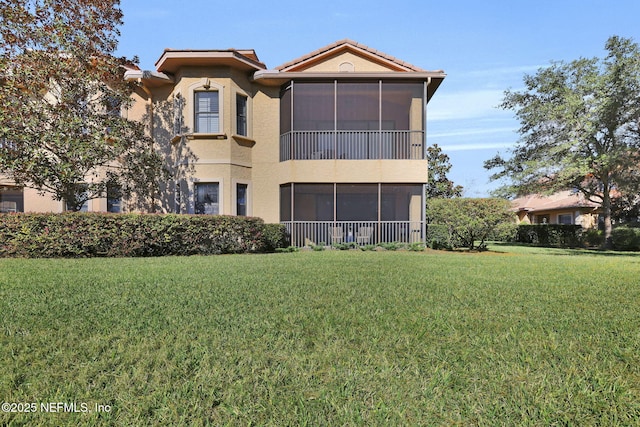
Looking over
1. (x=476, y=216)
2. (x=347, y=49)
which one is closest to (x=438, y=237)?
(x=476, y=216)

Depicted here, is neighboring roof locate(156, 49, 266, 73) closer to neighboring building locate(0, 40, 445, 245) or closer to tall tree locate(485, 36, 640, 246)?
neighboring building locate(0, 40, 445, 245)

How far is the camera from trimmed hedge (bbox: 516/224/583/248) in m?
21.7

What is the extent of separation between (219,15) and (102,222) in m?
6.24

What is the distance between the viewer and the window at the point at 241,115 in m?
13.8

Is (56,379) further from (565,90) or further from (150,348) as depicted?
(565,90)

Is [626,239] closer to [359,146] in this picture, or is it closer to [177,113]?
[359,146]

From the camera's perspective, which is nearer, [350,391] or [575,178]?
[350,391]

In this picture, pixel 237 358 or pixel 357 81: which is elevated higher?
pixel 357 81

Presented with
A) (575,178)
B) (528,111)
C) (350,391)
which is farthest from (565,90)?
(350,391)

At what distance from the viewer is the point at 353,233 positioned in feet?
48.4

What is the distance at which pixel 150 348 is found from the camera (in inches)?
113

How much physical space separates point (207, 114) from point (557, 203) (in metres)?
30.3

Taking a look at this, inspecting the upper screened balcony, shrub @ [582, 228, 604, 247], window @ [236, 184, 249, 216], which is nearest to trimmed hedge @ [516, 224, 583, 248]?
shrub @ [582, 228, 604, 247]

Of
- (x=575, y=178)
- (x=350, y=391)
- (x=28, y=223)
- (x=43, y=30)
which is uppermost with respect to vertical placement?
(x=43, y=30)
